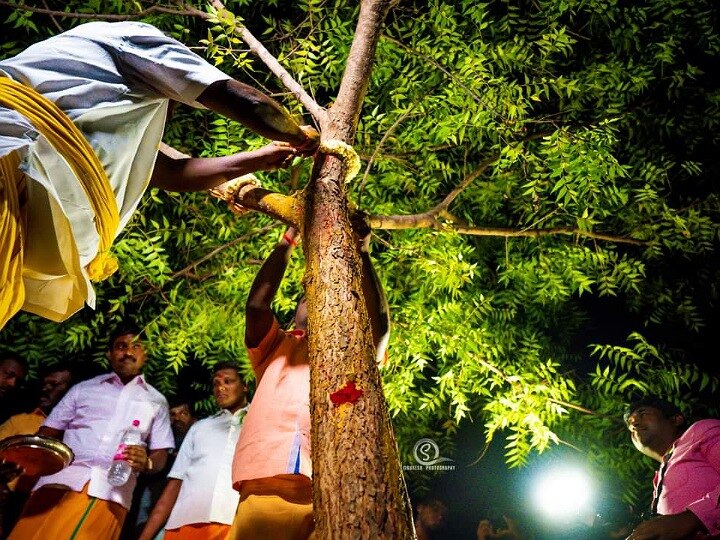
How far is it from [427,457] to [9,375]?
5.89 m

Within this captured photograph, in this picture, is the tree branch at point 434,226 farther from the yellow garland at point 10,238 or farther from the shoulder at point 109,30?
the yellow garland at point 10,238

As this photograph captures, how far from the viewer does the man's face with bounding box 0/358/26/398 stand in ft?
18.2

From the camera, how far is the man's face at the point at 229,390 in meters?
5.34

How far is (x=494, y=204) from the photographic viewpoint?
259 inches

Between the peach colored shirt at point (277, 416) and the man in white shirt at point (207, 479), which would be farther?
the man in white shirt at point (207, 479)

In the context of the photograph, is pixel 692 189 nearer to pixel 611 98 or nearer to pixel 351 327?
pixel 611 98

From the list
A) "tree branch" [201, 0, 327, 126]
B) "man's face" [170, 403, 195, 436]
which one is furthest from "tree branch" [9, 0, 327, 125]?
"man's face" [170, 403, 195, 436]

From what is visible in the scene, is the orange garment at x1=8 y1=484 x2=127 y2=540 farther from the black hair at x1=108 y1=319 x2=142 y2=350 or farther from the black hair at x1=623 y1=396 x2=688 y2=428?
the black hair at x1=623 y1=396 x2=688 y2=428

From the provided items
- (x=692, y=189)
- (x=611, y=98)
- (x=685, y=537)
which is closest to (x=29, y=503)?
(x=685, y=537)

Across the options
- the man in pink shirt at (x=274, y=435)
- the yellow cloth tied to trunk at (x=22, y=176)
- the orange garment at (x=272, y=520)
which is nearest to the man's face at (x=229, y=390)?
the man in pink shirt at (x=274, y=435)

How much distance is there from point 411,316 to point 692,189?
5324 mm

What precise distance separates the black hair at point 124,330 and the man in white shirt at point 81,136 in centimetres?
359

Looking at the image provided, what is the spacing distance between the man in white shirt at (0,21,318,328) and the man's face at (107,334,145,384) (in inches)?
131

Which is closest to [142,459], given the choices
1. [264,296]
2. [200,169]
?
[264,296]
